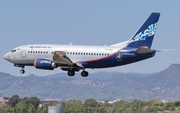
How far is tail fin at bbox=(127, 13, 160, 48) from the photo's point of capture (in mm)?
70750

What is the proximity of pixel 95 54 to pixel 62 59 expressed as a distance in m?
5.46

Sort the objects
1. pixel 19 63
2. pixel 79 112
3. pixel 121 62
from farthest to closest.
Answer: pixel 79 112 → pixel 19 63 → pixel 121 62

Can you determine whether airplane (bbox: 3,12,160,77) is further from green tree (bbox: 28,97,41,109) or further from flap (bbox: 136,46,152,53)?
green tree (bbox: 28,97,41,109)

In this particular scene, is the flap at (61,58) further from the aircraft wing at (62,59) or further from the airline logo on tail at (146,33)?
the airline logo on tail at (146,33)

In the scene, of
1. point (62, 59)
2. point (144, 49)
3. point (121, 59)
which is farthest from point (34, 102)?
point (144, 49)

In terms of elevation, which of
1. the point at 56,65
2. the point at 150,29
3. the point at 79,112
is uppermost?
the point at 150,29

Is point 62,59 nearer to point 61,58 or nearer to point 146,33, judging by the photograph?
point 61,58

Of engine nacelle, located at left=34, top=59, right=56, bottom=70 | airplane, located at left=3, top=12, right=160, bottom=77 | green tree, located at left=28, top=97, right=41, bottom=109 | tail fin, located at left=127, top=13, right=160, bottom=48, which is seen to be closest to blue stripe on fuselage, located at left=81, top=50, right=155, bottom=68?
airplane, located at left=3, top=12, right=160, bottom=77

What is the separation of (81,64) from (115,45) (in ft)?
23.3

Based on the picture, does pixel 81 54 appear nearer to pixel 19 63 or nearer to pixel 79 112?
pixel 19 63

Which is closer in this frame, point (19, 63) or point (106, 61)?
point (106, 61)

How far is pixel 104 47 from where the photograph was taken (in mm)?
71125

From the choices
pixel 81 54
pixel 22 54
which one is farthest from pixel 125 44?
pixel 22 54

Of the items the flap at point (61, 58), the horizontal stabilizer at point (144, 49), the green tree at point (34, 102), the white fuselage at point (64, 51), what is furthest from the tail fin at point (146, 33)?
the green tree at point (34, 102)
